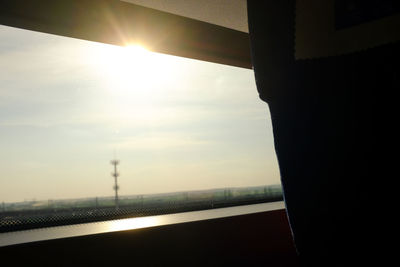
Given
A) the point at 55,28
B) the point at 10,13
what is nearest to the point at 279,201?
the point at 55,28

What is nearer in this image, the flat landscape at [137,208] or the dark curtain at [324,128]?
the dark curtain at [324,128]

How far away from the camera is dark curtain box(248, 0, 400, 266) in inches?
14.2

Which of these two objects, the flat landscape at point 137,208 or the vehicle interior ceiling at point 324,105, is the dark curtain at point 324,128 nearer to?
the vehicle interior ceiling at point 324,105

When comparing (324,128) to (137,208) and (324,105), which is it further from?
(137,208)

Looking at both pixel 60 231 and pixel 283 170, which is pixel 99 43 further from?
pixel 283 170

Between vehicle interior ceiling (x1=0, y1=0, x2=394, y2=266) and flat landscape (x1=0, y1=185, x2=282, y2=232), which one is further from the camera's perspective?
flat landscape (x1=0, y1=185, x2=282, y2=232)

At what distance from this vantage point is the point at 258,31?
1.47 feet

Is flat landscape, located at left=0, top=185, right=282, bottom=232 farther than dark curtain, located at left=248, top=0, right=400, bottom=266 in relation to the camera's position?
Yes

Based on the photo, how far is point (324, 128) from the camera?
1.29 ft

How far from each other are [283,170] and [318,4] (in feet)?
0.61

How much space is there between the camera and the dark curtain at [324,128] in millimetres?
361

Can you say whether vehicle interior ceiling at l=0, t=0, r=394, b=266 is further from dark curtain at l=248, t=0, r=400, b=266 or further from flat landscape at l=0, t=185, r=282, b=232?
flat landscape at l=0, t=185, r=282, b=232

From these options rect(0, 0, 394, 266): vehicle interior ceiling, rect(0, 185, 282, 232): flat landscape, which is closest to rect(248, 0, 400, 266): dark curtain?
rect(0, 0, 394, 266): vehicle interior ceiling

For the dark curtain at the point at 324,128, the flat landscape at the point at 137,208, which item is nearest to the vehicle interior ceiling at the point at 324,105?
the dark curtain at the point at 324,128
